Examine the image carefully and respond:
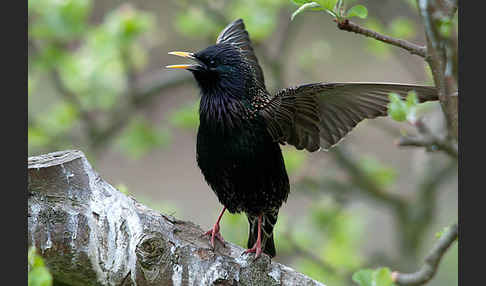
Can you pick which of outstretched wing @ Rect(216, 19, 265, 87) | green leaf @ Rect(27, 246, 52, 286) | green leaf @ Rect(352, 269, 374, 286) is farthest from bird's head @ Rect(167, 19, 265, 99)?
green leaf @ Rect(27, 246, 52, 286)

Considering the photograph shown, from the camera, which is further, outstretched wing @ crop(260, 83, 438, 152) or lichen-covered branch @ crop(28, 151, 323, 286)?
outstretched wing @ crop(260, 83, 438, 152)

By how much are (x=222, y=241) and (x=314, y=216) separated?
3.13 metres

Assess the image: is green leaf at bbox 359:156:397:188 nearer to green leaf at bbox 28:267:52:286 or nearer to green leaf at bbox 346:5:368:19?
green leaf at bbox 346:5:368:19

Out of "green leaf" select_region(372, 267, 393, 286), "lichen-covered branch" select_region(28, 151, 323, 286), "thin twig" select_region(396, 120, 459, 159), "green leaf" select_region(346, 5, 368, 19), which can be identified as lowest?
"green leaf" select_region(372, 267, 393, 286)

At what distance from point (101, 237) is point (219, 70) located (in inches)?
52.6

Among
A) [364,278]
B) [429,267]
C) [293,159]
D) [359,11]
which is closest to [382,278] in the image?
[364,278]

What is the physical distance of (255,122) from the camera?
11.5ft

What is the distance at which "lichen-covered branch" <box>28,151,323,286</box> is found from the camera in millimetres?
2598

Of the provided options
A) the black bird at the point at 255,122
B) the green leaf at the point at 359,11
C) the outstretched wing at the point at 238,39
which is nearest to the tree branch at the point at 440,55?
the green leaf at the point at 359,11

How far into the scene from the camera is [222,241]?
2.99m

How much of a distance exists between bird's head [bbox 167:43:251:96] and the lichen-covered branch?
3.57ft

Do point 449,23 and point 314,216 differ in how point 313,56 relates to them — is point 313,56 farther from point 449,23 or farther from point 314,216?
point 449,23

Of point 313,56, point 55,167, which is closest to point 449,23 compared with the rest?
point 55,167

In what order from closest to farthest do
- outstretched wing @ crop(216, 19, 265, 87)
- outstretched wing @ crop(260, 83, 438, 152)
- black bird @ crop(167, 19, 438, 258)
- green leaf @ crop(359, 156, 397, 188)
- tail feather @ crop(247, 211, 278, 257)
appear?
1. outstretched wing @ crop(260, 83, 438, 152)
2. black bird @ crop(167, 19, 438, 258)
3. tail feather @ crop(247, 211, 278, 257)
4. outstretched wing @ crop(216, 19, 265, 87)
5. green leaf @ crop(359, 156, 397, 188)
